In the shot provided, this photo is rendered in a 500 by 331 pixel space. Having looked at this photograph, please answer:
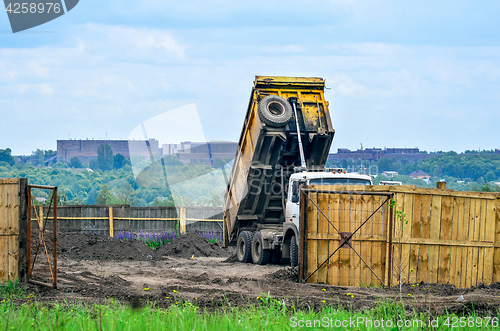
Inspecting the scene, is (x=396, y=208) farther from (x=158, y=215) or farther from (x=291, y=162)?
(x=158, y=215)

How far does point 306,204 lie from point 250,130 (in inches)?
194

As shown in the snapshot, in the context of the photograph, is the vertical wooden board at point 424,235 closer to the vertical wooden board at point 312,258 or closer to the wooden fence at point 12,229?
the vertical wooden board at point 312,258

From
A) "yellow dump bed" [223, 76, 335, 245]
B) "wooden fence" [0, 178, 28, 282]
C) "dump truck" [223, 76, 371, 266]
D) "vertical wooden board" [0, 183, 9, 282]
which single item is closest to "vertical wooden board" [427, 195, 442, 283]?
"dump truck" [223, 76, 371, 266]

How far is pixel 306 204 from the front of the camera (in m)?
11.3

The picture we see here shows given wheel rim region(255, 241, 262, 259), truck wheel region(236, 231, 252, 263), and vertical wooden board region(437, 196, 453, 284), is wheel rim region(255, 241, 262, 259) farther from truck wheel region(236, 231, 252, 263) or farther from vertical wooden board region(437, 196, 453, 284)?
vertical wooden board region(437, 196, 453, 284)

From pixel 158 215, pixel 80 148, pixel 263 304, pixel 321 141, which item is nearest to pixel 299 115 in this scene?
pixel 321 141

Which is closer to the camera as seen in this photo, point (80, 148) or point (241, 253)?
point (241, 253)

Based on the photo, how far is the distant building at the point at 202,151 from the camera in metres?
16.6

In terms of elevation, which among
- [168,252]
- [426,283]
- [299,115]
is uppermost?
[299,115]

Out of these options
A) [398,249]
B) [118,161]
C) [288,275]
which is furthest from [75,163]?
[398,249]

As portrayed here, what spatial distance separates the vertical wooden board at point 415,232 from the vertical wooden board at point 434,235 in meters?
0.29

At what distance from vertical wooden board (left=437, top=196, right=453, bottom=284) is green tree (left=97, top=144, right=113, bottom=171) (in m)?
60.8

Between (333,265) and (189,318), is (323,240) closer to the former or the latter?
(333,265)

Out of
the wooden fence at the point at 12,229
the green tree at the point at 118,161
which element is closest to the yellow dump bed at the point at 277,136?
the wooden fence at the point at 12,229
